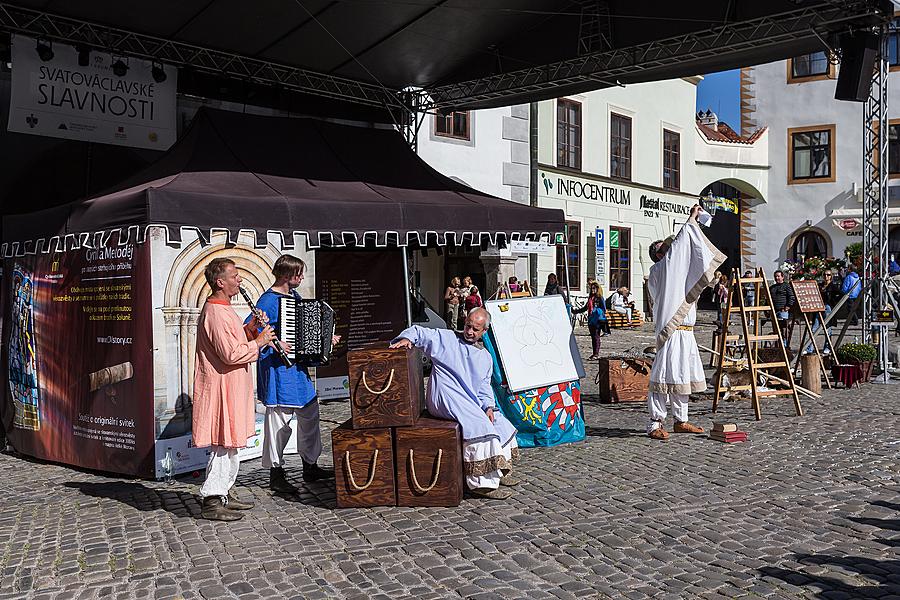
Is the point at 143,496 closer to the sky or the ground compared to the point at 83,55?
closer to the ground

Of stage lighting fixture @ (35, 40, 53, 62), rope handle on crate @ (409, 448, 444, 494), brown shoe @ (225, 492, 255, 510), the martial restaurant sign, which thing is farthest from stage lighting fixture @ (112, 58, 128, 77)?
the martial restaurant sign

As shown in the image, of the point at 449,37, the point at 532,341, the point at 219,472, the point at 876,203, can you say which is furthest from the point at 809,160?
the point at 219,472

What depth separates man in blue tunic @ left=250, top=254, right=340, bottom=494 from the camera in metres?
6.07

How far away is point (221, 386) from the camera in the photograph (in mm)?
5410

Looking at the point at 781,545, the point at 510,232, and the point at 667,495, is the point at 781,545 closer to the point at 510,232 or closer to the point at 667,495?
the point at 667,495

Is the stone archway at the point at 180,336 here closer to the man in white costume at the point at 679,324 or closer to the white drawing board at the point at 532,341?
the white drawing board at the point at 532,341

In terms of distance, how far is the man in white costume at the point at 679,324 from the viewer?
782cm

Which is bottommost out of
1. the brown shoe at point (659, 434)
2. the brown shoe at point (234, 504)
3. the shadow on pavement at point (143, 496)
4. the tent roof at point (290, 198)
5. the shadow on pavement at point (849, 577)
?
the shadow on pavement at point (143, 496)

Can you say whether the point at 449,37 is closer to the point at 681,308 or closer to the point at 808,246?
the point at 681,308

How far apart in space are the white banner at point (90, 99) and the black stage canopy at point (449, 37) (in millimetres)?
202

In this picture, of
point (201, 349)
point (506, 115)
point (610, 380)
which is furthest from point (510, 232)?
point (506, 115)

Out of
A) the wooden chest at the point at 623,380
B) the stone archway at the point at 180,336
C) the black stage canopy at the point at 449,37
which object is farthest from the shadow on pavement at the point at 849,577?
the black stage canopy at the point at 449,37

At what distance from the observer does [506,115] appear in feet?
59.5

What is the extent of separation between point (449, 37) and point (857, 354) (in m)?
7.02
